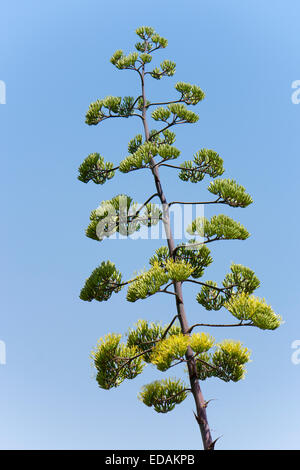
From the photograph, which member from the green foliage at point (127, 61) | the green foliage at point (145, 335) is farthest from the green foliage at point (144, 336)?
the green foliage at point (127, 61)

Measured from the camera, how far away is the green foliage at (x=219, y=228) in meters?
5.92

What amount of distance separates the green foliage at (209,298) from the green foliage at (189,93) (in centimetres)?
325

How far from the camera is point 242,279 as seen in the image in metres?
6.09

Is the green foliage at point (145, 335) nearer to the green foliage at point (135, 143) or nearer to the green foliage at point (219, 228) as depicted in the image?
the green foliage at point (219, 228)

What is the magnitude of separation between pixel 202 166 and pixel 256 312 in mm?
2574

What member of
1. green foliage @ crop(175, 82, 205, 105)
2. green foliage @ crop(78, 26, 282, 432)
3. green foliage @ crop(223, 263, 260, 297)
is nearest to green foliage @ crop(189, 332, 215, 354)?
green foliage @ crop(78, 26, 282, 432)

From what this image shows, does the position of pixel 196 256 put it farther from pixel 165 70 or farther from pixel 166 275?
pixel 165 70

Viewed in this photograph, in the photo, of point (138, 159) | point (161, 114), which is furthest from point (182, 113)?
point (138, 159)

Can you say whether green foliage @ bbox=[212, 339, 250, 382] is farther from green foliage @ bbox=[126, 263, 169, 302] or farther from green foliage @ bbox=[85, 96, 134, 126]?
green foliage @ bbox=[85, 96, 134, 126]

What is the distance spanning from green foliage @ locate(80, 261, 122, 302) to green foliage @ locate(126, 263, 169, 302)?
1.74 feet

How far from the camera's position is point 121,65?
769 centimetres

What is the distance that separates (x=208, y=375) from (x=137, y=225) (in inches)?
92.5

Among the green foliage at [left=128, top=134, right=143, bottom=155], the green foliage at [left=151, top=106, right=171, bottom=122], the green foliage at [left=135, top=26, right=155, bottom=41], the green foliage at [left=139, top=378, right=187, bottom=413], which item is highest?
the green foliage at [left=135, top=26, right=155, bottom=41]

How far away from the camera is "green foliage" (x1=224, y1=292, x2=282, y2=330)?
5.25m
